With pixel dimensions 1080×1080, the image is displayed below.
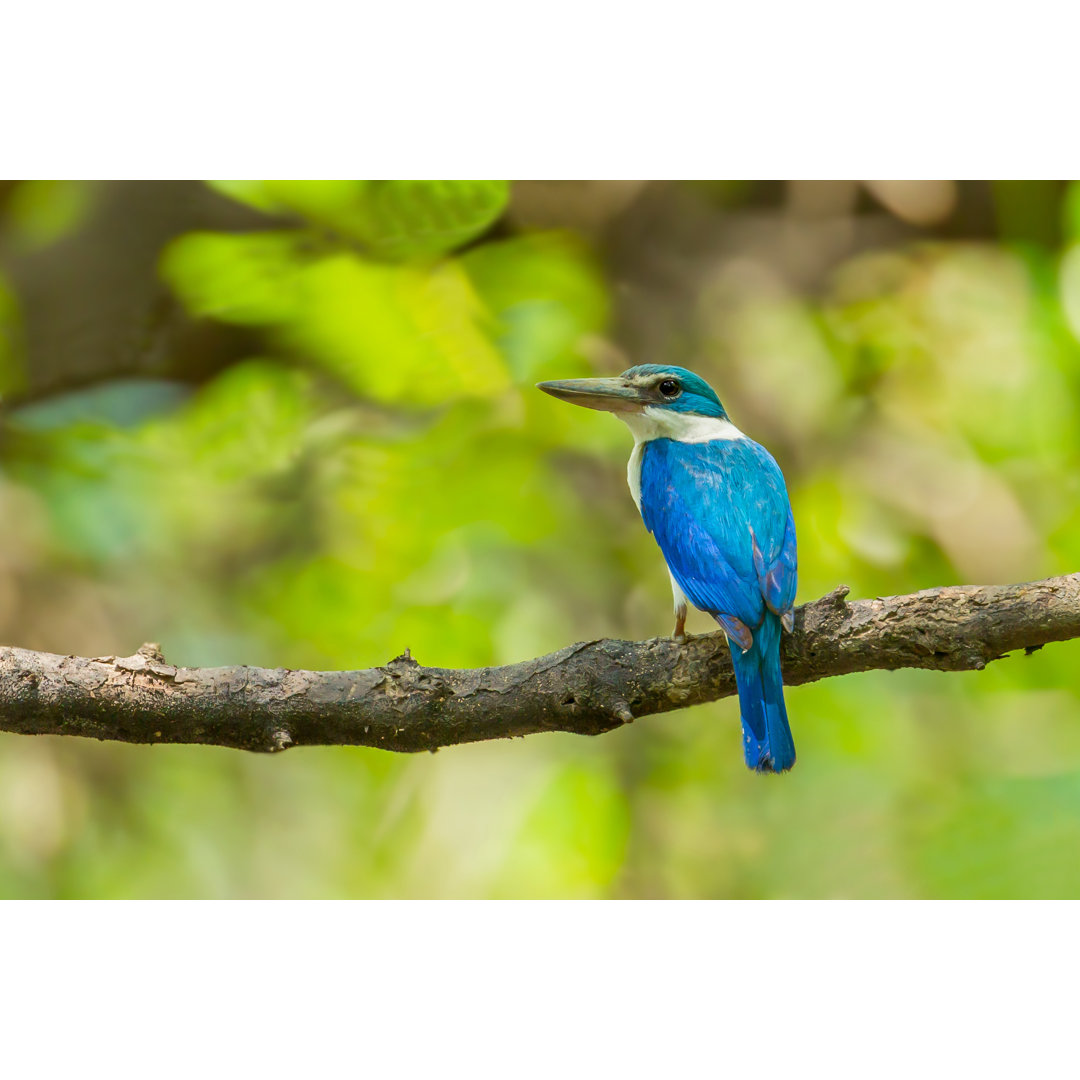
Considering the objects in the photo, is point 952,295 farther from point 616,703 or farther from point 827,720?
point 616,703

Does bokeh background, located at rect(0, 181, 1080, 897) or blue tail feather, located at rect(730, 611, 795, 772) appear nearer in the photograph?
blue tail feather, located at rect(730, 611, 795, 772)

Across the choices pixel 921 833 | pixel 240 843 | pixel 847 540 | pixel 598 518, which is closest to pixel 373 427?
pixel 598 518

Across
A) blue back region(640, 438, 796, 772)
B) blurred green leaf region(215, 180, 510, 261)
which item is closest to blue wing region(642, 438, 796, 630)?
blue back region(640, 438, 796, 772)

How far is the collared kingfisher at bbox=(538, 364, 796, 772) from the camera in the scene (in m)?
1.75

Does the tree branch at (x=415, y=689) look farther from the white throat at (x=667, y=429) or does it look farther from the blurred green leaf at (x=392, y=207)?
the blurred green leaf at (x=392, y=207)

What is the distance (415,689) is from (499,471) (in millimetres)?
1122

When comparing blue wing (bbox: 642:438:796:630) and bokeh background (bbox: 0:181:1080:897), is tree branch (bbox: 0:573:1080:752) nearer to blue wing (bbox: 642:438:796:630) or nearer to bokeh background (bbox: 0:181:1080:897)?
blue wing (bbox: 642:438:796:630)

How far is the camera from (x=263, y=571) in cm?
271

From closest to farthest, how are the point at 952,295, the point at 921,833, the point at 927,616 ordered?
the point at 927,616
the point at 921,833
the point at 952,295

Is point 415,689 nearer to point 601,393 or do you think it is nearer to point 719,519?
point 719,519

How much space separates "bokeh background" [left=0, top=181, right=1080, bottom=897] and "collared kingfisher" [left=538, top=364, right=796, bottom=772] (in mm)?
518

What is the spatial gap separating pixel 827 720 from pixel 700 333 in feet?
3.54

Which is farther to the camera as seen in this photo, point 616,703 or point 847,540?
point 847,540

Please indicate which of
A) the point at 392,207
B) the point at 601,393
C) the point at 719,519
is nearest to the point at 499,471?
the point at 601,393
